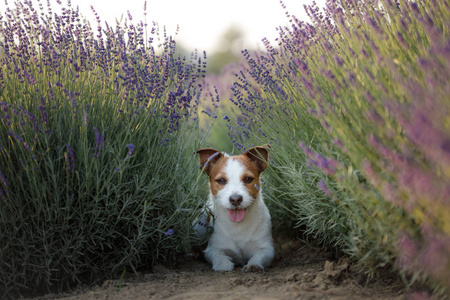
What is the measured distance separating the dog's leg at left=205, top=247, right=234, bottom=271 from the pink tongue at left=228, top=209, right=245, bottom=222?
12.3 inches

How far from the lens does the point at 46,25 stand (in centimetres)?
320

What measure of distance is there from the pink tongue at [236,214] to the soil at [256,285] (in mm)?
443

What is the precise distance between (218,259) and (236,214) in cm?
39

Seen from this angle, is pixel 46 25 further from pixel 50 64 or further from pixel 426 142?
pixel 426 142

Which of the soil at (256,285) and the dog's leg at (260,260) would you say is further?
the dog's leg at (260,260)

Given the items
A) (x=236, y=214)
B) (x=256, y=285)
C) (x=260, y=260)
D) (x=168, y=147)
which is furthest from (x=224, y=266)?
(x=168, y=147)

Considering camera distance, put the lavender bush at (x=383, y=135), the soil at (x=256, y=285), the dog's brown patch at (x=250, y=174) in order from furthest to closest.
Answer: the dog's brown patch at (x=250, y=174)
the soil at (x=256, y=285)
the lavender bush at (x=383, y=135)

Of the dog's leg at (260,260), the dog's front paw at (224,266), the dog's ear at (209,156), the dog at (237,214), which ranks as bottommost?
the dog's front paw at (224,266)

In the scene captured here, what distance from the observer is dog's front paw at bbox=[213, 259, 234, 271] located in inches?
142

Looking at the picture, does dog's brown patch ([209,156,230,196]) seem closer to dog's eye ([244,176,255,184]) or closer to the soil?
dog's eye ([244,176,255,184])

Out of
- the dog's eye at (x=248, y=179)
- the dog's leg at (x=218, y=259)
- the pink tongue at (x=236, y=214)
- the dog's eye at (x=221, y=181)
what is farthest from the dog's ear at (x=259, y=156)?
the dog's leg at (x=218, y=259)

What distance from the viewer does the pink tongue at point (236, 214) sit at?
3746 millimetres

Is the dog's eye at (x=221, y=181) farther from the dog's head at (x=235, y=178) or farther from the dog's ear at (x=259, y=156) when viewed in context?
the dog's ear at (x=259, y=156)

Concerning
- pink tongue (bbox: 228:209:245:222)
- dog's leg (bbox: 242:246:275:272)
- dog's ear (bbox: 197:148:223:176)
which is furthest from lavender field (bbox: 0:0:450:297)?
dog's leg (bbox: 242:246:275:272)
